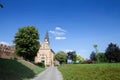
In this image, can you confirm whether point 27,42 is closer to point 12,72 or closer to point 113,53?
point 113,53

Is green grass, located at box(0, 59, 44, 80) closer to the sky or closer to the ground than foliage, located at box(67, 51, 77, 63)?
closer to the ground

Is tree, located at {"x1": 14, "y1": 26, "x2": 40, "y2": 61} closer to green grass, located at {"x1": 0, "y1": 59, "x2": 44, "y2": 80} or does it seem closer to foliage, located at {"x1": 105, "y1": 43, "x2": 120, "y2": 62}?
green grass, located at {"x1": 0, "y1": 59, "x2": 44, "y2": 80}

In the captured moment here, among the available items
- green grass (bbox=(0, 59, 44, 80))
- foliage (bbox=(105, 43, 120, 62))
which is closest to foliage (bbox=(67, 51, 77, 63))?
foliage (bbox=(105, 43, 120, 62))

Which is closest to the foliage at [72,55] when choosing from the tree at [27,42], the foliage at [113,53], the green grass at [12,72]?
the foliage at [113,53]

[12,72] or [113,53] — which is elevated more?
[113,53]

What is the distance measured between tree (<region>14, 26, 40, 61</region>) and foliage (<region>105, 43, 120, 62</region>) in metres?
30.5

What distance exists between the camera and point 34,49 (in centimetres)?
6562

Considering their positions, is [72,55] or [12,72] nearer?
[12,72]

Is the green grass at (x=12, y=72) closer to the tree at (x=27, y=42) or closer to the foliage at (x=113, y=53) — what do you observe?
the tree at (x=27, y=42)

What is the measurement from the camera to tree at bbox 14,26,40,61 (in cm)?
6519

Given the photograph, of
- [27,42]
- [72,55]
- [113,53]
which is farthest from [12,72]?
[72,55]

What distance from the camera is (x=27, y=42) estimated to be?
215 feet

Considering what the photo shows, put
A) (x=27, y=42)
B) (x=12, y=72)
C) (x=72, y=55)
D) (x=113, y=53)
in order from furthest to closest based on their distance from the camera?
(x=72, y=55)
(x=113, y=53)
(x=27, y=42)
(x=12, y=72)

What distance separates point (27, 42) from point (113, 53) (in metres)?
34.2
